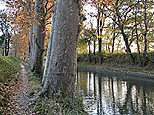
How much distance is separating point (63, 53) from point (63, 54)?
Result: 0.03 m

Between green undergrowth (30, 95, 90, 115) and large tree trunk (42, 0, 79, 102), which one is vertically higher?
large tree trunk (42, 0, 79, 102)

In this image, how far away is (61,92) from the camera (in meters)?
3.97

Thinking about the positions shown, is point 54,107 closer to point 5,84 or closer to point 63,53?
point 63,53

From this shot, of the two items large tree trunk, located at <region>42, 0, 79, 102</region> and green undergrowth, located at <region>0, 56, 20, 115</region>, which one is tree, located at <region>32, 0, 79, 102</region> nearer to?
large tree trunk, located at <region>42, 0, 79, 102</region>

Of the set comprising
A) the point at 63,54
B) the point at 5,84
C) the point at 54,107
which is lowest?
the point at 54,107

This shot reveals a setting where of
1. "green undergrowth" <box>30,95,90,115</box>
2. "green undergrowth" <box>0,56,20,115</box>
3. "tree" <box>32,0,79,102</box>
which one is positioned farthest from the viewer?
"tree" <box>32,0,79,102</box>

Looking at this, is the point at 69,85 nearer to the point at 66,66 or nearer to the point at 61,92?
the point at 61,92

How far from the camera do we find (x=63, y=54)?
160 inches

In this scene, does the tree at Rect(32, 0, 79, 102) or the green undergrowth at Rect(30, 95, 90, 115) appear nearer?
the green undergrowth at Rect(30, 95, 90, 115)

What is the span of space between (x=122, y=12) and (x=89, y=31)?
10947 millimetres

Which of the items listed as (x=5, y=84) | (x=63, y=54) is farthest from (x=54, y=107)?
(x=5, y=84)

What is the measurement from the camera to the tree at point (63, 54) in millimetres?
4008

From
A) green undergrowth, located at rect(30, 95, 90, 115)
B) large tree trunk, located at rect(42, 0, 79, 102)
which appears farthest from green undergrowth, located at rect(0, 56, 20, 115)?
large tree trunk, located at rect(42, 0, 79, 102)

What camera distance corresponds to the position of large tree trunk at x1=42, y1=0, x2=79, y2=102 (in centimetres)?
401
